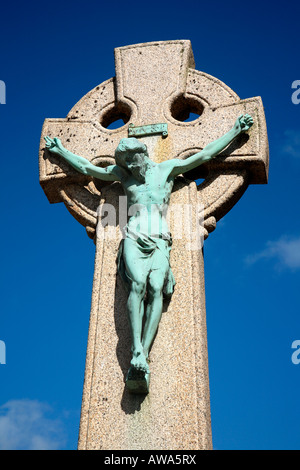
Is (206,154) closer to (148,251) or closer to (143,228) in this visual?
(143,228)

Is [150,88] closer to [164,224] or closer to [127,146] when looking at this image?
[127,146]

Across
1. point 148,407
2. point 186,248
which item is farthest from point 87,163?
point 148,407

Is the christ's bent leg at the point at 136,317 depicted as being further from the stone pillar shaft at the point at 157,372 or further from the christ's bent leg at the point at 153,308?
the stone pillar shaft at the point at 157,372

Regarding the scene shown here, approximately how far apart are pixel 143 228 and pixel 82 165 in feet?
4.16

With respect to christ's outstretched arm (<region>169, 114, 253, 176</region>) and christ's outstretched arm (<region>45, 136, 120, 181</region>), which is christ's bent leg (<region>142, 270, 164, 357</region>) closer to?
christ's outstretched arm (<region>169, 114, 253, 176</region>)

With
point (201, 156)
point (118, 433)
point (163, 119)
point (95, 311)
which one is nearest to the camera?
point (118, 433)

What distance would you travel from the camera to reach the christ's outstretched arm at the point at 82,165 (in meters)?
7.61

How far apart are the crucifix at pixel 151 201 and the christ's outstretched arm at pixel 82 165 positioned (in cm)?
1

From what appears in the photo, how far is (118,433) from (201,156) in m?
2.93

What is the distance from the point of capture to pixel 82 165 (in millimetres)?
7781

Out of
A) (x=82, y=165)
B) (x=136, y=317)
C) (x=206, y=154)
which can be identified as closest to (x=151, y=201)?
(x=206, y=154)

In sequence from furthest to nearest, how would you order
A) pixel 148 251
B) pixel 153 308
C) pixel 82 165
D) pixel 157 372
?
pixel 82 165
pixel 148 251
pixel 153 308
pixel 157 372

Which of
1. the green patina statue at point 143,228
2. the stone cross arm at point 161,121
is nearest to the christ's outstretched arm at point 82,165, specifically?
the green patina statue at point 143,228

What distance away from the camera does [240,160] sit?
7531 millimetres
